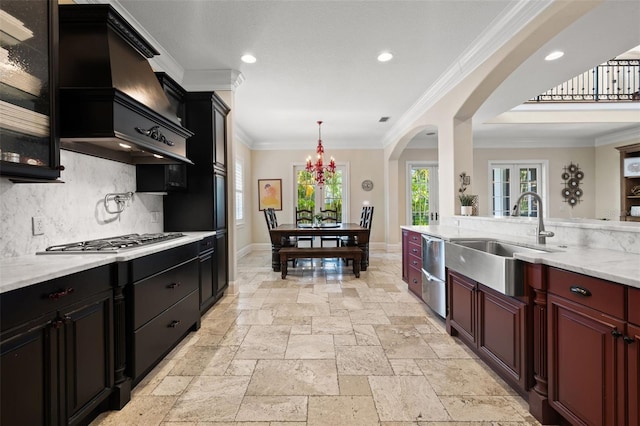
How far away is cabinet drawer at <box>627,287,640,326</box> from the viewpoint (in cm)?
116

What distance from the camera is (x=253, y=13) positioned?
106 inches

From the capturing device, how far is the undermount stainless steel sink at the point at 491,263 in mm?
1784

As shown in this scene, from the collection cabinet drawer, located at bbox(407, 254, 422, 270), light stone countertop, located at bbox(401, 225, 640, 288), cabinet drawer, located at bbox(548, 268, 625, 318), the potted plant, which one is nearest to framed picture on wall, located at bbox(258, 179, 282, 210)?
cabinet drawer, located at bbox(407, 254, 422, 270)

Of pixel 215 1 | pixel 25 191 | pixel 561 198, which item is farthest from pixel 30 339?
pixel 561 198

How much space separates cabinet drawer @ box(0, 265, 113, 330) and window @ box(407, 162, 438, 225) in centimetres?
705

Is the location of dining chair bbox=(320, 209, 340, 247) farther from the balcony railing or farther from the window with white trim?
the balcony railing

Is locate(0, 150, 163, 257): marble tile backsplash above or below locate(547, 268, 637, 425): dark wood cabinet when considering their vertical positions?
above

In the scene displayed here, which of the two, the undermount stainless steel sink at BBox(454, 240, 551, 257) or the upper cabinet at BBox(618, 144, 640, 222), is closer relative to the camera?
the undermount stainless steel sink at BBox(454, 240, 551, 257)

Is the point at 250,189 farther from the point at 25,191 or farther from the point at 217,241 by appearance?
the point at 25,191

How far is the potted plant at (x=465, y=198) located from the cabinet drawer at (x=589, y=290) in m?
2.25

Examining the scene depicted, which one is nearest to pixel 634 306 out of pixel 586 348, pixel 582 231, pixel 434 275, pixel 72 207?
pixel 586 348

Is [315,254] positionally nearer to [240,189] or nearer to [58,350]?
[240,189]

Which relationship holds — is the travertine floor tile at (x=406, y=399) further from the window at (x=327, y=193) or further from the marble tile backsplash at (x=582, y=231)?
the window at (x=327, y=193)

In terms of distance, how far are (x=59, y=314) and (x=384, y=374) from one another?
6.26 ft
